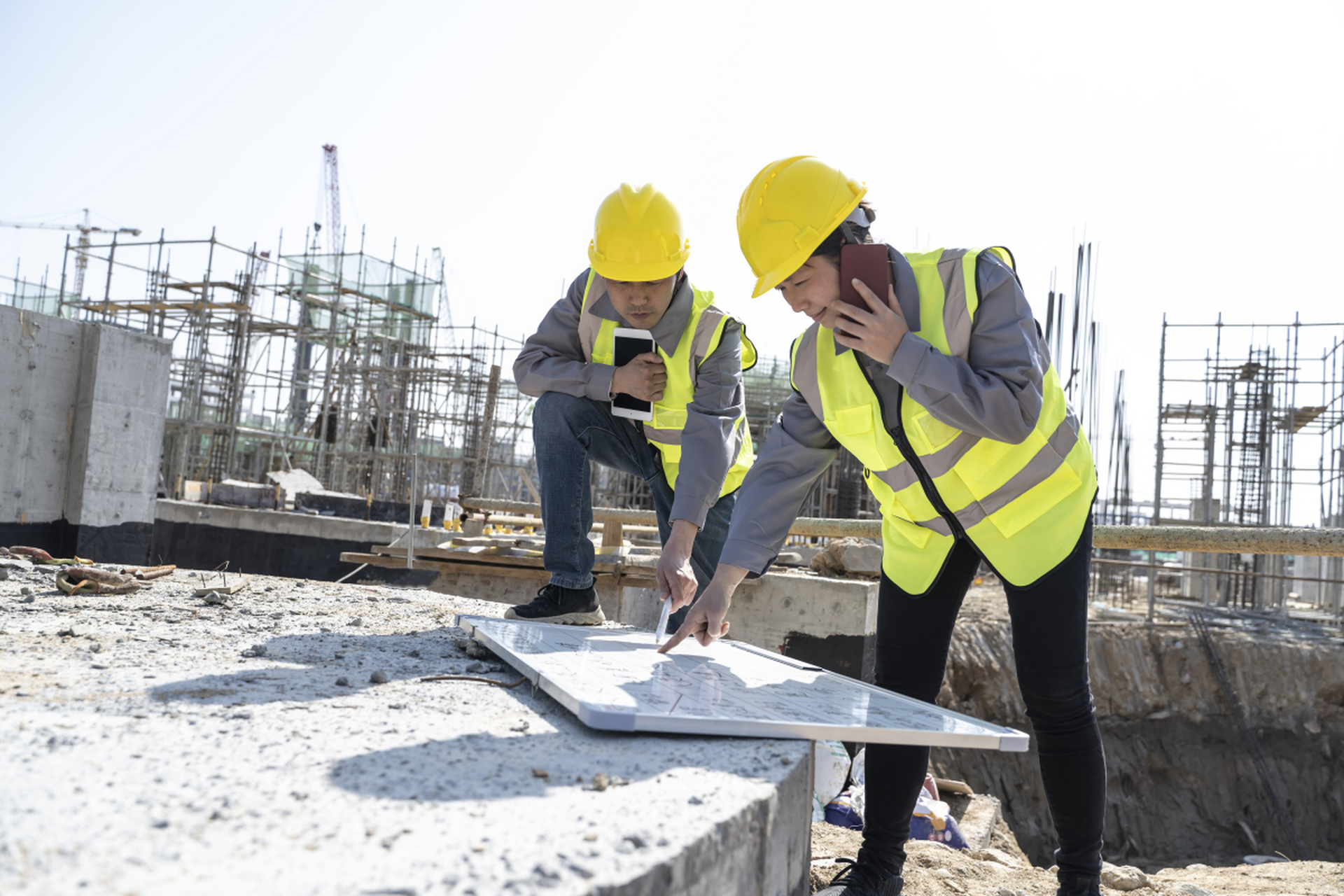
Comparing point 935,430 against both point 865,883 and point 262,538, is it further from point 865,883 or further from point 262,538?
point 262,538

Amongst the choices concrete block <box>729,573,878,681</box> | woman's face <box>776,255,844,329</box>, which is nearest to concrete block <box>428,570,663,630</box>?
concrete block <box>729,573,878,681</box>

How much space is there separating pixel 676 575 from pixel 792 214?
998 millimetres

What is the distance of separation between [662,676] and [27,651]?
1546 millimetres

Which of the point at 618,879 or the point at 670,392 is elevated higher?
the point at 670,392

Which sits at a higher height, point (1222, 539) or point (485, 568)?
point (1222, 539)

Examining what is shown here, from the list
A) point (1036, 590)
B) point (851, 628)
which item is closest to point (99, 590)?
point (1036, 590)

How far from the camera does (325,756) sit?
1466 millimetres

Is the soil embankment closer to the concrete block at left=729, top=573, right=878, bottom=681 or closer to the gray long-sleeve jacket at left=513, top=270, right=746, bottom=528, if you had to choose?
the concrete block at left=729, top=573, right=878, bottom=681

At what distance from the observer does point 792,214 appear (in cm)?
220

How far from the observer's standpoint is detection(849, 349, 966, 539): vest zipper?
2125 millimetres

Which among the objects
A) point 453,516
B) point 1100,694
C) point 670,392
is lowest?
point 1100,694

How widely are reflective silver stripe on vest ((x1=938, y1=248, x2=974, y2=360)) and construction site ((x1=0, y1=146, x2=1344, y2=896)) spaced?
96 centimetres

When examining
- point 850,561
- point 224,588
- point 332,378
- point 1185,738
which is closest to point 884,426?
point 224,588

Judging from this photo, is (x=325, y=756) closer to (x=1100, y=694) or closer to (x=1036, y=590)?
(x=1036, y=590)
